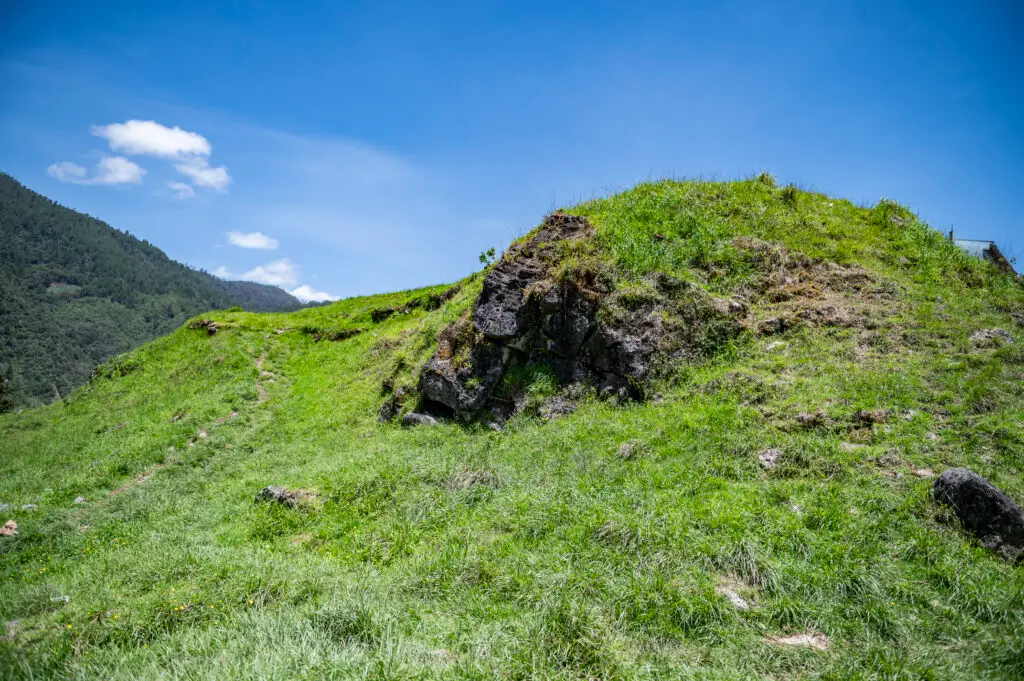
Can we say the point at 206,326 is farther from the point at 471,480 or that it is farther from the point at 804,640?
the point at 804,640

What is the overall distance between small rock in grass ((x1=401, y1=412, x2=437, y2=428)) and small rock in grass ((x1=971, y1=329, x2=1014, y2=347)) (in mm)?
12811

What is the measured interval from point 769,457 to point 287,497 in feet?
29.9

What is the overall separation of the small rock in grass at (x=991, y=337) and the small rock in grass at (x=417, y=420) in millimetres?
12811

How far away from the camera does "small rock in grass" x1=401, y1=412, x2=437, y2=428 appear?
14.1m

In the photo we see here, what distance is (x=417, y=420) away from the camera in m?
14.4

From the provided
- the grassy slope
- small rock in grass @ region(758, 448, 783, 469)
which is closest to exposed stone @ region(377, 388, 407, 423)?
the grassy slope

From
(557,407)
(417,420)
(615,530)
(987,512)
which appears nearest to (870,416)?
(987,512)

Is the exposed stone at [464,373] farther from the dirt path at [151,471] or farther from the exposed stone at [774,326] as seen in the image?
the dirt path at [151,471]

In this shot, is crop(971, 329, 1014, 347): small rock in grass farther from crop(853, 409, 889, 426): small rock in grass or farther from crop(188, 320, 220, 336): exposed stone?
crop(188, 320, 220, 336): exposed stone

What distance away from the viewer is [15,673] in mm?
4875

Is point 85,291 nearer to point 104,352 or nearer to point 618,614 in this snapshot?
point 104,352

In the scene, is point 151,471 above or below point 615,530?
below

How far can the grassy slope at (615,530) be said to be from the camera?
4738 millimetres

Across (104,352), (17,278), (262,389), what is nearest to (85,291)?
(17,278)
